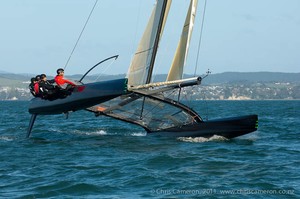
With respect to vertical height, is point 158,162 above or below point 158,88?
below

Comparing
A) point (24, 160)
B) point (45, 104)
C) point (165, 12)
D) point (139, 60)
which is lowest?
point (24, 160)

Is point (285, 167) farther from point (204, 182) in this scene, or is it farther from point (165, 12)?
point (165, 12)

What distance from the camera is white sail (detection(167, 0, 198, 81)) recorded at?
2030 cm

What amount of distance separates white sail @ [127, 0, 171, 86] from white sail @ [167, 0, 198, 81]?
2.29 feet

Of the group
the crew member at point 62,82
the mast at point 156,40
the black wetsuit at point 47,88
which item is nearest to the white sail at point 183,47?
the mast at point 156,40

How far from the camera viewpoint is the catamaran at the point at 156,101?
19500 mm

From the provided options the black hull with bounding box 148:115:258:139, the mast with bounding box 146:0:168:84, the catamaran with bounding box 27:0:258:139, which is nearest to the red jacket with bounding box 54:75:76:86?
the catamaran with bounding box 27:0:258:139

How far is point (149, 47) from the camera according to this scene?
20.4 meters

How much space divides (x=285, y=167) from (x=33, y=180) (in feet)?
18.6

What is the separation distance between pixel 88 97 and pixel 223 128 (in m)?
4.46

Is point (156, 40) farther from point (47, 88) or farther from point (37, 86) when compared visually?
point (37, 86)

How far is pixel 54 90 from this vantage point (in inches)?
771

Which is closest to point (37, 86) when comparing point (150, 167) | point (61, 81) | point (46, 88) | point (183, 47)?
point (46, 88)

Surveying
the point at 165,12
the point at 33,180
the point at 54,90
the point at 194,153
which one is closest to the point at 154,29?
the point at 165,12
